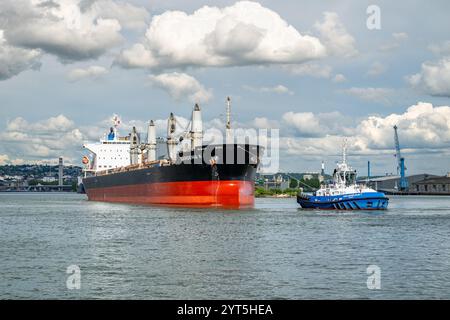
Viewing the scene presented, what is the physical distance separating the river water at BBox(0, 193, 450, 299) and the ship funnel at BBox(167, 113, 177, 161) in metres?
29.8

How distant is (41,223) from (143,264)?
24117 mm

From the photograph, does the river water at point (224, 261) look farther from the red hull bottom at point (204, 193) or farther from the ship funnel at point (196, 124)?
the ship funnel at point (196, 124)

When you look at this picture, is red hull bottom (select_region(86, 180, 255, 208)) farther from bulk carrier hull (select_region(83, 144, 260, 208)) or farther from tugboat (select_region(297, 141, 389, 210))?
tugboat (select_region(297, 141, 389, 210))

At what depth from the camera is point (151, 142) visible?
284ft

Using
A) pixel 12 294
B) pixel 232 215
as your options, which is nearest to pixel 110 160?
pixel 232 215

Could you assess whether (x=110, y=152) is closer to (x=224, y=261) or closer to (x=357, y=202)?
(x=357, y=202)

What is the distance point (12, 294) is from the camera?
1878 centimetres

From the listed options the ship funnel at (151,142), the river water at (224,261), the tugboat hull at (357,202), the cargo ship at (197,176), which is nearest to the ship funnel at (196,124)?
the cargo ship at (197,176)

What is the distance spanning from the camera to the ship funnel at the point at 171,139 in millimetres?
72000

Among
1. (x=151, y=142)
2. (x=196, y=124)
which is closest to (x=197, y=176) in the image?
(x=196, y=124)

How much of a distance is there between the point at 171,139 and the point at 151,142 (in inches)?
469

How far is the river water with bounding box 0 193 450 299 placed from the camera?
1927cm

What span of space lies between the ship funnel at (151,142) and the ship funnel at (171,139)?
720 cm
